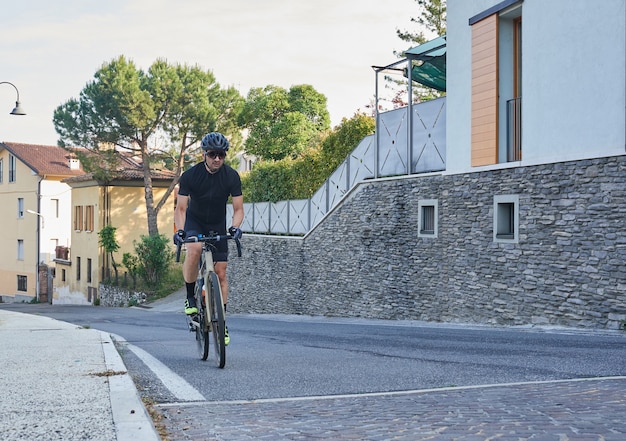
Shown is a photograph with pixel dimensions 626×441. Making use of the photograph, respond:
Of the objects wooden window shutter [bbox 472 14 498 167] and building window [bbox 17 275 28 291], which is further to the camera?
building window [bbox 17 275 28 291]

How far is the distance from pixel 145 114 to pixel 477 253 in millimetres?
30179

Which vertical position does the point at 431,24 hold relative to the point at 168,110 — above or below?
above

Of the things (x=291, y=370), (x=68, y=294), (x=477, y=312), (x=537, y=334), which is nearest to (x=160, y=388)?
(x=291, y=370)

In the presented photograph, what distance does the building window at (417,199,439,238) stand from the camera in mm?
15867

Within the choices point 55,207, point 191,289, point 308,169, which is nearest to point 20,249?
point 55,207

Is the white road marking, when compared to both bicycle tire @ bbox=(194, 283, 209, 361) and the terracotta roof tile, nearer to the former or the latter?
bicycle tire @ bbox=(194, 283, 209, 361)

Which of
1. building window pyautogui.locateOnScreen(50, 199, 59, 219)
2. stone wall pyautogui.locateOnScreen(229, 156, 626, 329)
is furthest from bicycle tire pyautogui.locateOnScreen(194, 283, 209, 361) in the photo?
building window pyautogui.locateOnScreen(50, 199, 59, 219)

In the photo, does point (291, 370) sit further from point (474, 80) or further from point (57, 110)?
point (57, 110)

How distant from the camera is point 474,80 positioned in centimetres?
1514

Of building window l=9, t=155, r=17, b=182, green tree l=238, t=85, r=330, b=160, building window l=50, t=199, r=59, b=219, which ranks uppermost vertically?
green tree l=238, t=85, r=330, b=160

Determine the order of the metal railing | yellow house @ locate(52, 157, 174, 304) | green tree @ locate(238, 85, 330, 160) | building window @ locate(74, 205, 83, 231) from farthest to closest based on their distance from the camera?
green tree @ locate(238, 85, 330, 160) < building window @ locate(74, 205, 83, 231) < yellow house @ locate(52, 157, 174, 304) < the metal railing

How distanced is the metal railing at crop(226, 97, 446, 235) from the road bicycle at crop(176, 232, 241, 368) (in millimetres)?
9963

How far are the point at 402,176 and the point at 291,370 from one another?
10.8 meters

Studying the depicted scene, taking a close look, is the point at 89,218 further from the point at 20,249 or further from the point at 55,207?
the point at 20,249
